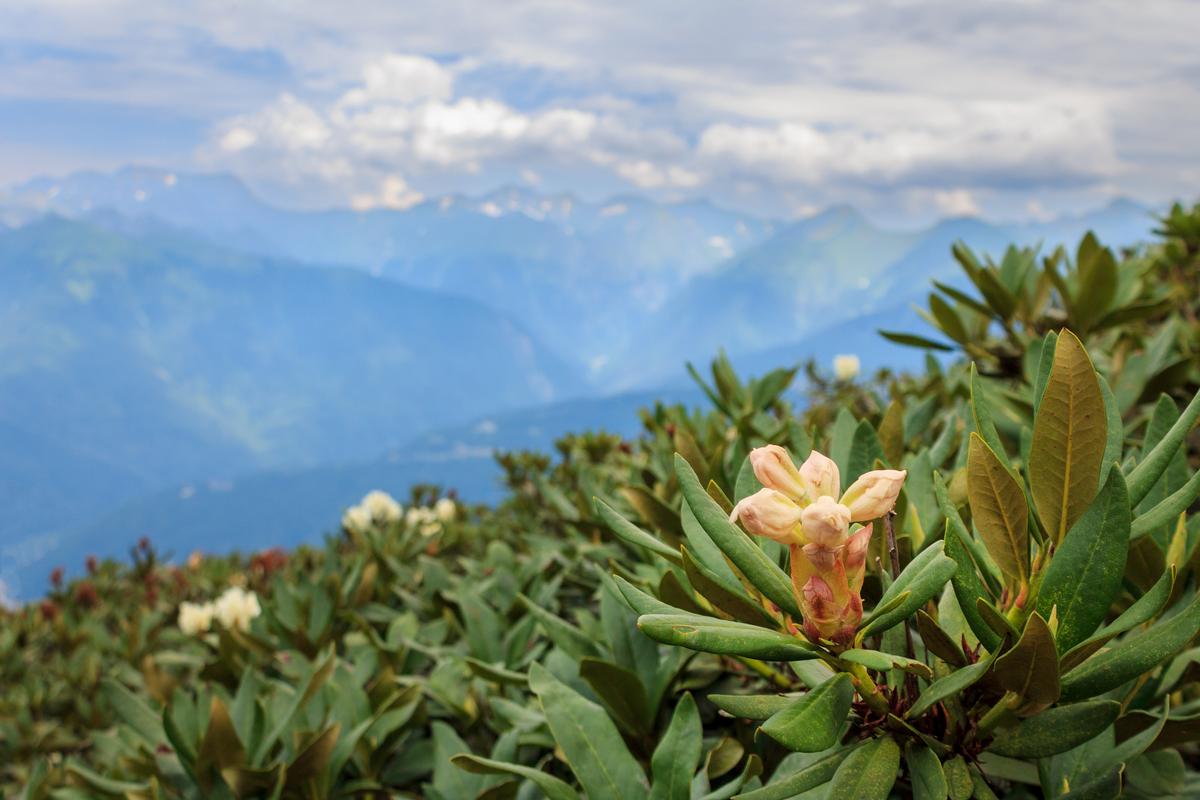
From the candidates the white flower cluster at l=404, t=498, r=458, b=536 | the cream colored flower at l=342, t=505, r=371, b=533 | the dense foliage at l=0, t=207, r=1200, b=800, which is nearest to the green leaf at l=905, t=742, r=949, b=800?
the dense foliage at l=0, t=207, r=1200, b=800

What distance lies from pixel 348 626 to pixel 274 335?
213m

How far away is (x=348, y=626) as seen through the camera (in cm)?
238

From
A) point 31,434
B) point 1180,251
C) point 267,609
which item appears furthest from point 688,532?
point 31,434

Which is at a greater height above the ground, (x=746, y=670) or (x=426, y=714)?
(x=746, y=670)

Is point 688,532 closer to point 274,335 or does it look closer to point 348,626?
point 348,626

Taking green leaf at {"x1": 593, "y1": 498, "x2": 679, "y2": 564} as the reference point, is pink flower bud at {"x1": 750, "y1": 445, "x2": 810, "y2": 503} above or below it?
above

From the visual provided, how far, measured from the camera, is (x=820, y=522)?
63 cm

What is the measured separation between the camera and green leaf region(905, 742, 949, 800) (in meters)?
0.72

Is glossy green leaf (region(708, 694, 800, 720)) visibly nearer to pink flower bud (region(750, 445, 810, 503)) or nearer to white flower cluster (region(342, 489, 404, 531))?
pink flower bud (region(750, 445, 810, 503))

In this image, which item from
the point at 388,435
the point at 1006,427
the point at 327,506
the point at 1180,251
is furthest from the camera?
the point at 388,435

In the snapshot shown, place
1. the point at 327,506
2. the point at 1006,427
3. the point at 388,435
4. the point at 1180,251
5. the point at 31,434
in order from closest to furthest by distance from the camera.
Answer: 1. the point at 1006,427
2. the point at 1180,251
3. the point at 327,506
4. the point at 31,434
5. the point at 388,435

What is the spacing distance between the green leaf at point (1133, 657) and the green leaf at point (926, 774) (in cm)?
14

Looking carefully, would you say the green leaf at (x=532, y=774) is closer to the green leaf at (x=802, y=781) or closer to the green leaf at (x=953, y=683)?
the green leaf at (x=802, y=781)

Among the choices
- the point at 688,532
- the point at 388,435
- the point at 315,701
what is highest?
the point at 688,532
